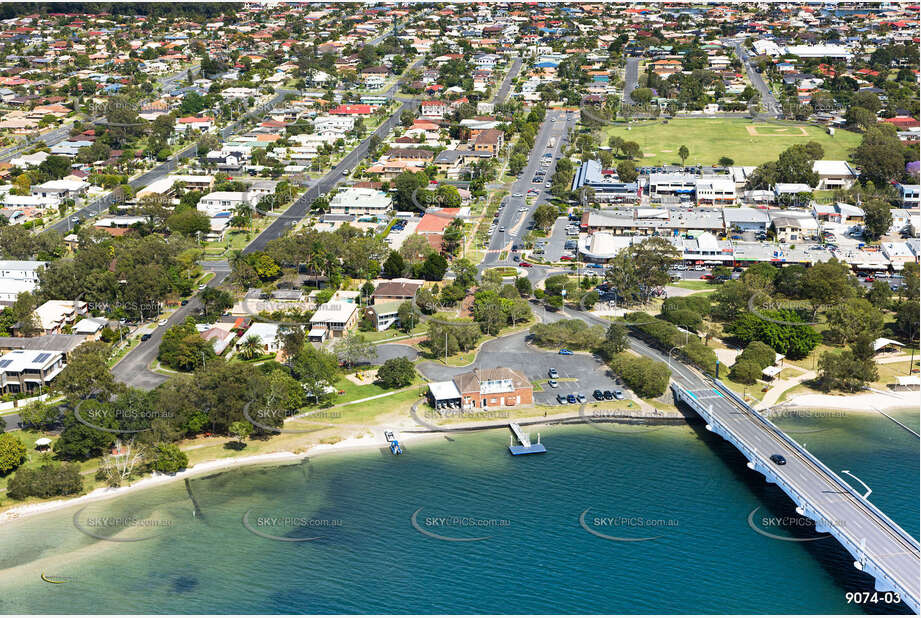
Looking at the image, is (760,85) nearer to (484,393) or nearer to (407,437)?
(484,393)

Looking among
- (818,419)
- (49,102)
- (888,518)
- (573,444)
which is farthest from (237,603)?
(49,102)

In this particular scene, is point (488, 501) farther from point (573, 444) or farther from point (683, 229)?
point (683, 229)

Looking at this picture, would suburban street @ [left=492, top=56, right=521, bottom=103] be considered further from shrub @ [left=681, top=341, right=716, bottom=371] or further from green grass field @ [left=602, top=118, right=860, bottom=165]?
shrub @ [left=681, top=341, right=716, bottom=371]

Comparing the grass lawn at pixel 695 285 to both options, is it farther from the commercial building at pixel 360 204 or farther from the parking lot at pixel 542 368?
the commercial building at pixel 360 204

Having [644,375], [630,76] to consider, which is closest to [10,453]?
[644,375]

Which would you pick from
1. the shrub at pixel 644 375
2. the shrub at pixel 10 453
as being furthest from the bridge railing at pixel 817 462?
the shrub at pixel 10 453

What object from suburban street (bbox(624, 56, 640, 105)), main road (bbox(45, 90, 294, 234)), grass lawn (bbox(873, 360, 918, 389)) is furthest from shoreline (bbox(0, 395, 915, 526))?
suburban street (bbox(624, 56, 640, 105))
